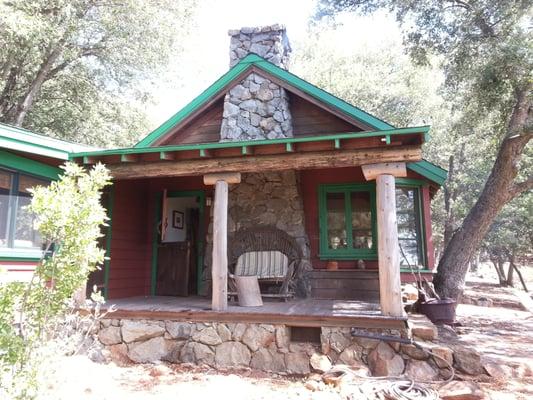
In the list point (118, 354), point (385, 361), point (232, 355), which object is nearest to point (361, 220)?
point (385, 361)

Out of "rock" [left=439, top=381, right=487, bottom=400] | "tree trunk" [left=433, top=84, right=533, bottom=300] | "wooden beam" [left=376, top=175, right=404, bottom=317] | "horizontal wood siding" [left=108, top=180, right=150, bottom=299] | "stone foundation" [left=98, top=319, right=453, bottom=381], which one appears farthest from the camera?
"tree trunk" [left=433, top=84, right=533, bottom=300]

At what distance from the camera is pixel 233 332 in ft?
16.6

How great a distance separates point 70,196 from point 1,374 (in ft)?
4.08

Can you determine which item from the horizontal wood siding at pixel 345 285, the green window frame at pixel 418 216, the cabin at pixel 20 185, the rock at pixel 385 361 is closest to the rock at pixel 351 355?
the rock at pixel 385 361

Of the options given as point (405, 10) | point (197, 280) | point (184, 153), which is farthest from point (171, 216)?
point (405, 10)

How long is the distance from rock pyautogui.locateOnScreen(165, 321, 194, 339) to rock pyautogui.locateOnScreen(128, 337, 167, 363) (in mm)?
173

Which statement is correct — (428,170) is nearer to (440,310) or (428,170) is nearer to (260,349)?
(440,310)

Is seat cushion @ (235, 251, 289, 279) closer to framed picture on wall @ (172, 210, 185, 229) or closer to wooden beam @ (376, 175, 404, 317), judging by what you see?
framed picture on wall @ (172, 210, 185, 229)

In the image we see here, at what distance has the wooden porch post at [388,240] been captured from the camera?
4590 millimetres

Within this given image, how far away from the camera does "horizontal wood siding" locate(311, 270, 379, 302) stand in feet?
22.2

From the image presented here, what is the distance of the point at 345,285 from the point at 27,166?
17.6ft

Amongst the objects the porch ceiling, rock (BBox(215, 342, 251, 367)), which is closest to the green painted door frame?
the porch ceiling

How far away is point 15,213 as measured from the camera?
5406mm

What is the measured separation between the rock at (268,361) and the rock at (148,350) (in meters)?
1.27
